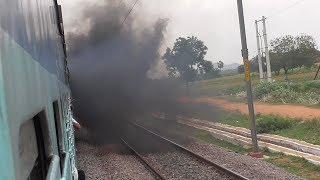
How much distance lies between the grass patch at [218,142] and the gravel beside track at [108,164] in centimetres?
370

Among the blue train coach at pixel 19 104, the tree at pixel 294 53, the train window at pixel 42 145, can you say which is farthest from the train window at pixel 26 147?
the tree at pixel 294 53

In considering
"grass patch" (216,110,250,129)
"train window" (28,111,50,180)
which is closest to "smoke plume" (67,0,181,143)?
"grass patch" (216,110,250,129)

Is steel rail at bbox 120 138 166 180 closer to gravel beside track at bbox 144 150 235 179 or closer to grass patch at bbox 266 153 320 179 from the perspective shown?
gravel beside track at bbox 144 150 235 179

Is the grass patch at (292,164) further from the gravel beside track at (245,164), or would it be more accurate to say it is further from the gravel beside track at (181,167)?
the gravel beside track at (181,167)

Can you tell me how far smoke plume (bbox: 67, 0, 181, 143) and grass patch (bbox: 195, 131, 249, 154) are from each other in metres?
4.28

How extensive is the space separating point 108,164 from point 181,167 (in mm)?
2921

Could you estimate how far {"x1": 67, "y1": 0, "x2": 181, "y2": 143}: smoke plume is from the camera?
88.2ft

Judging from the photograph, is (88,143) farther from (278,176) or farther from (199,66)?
(199,66)

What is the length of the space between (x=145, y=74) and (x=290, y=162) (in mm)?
18070

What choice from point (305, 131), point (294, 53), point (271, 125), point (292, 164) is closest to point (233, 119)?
point (271, 125)

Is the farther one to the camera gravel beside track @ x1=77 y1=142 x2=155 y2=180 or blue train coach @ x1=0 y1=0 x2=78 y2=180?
gravel beside track @ x1=77 y1=142 x2=155 y2=180

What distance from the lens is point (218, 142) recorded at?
20125mm

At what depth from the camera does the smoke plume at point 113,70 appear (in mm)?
26891

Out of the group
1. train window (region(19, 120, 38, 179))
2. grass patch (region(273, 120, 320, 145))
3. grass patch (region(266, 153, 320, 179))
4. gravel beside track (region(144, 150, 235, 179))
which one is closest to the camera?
train window (region(19, 120, 38, 179))
